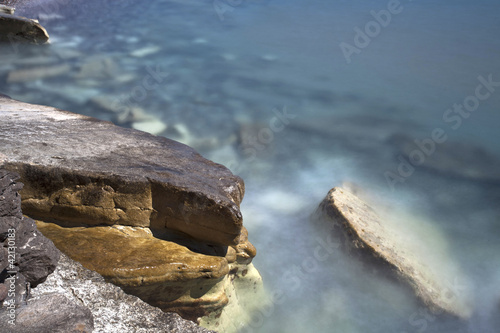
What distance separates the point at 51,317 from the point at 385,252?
11.7 feet

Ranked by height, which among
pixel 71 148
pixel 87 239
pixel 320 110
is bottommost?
pixel 320 110

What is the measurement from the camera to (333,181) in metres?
7.48

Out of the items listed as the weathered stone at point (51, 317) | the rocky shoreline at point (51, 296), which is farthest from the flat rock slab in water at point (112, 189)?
the weathered stone at point (51, 317)

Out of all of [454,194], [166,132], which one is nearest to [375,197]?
[454,194]

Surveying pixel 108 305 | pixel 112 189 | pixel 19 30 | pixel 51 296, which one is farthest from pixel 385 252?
pixel 19 30

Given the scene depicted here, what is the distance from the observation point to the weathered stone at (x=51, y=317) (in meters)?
2.37

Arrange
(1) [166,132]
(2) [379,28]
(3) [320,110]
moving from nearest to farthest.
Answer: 1. (1) [166,132]
2. (3) [320,110]
3. (2) [379,28]

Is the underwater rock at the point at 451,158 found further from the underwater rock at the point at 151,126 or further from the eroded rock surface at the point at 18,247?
the eroded rock surface at the point at 18,247

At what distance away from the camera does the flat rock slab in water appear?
361 centimetres

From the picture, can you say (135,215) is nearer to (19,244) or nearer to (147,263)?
(147,263)

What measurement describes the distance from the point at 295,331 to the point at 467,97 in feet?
23.0

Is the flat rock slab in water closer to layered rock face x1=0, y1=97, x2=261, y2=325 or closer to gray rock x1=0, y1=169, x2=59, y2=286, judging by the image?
layered rock face x1=0, y1=97, x2=261, y2=325

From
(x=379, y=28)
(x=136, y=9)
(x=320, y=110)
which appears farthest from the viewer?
(x=136, y=9)

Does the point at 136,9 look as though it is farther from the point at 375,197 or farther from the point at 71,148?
the point at 71,148
